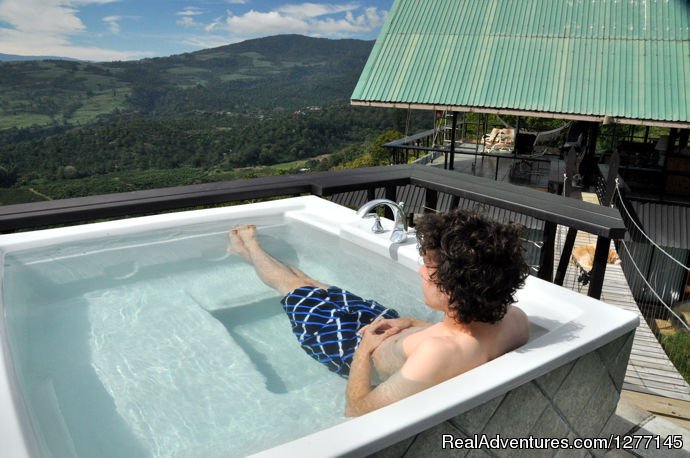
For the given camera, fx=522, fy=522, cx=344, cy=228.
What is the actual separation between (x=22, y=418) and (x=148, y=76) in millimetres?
48718

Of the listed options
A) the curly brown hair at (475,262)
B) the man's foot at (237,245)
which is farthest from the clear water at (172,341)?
the curly brown hair at (475,262)

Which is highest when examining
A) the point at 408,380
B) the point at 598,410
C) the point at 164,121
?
the point at 408,380

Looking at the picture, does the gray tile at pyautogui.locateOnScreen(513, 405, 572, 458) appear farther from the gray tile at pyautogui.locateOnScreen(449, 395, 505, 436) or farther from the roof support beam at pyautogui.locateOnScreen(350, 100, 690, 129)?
the roof support beam at pyautogui.locateOnScreen(350, 100, 690, 129)

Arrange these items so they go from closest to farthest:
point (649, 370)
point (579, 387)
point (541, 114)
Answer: point (579, 387)
point (649, 370)
point (541, 114)

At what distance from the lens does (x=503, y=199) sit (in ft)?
7.82

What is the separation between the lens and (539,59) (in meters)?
7.76

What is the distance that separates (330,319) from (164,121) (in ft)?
108

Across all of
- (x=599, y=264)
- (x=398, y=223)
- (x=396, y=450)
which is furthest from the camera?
(x=398, y=223)

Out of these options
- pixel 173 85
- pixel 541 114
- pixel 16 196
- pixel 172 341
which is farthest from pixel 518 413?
pixel 173 85

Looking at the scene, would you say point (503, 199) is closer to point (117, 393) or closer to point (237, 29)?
point (117, 393)

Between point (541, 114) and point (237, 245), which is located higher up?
point (541, 114)

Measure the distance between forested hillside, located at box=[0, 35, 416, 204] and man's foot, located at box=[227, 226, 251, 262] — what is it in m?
18.8

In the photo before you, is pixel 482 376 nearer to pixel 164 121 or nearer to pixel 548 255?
pixel 548 255

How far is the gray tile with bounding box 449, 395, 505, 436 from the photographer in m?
1.20
